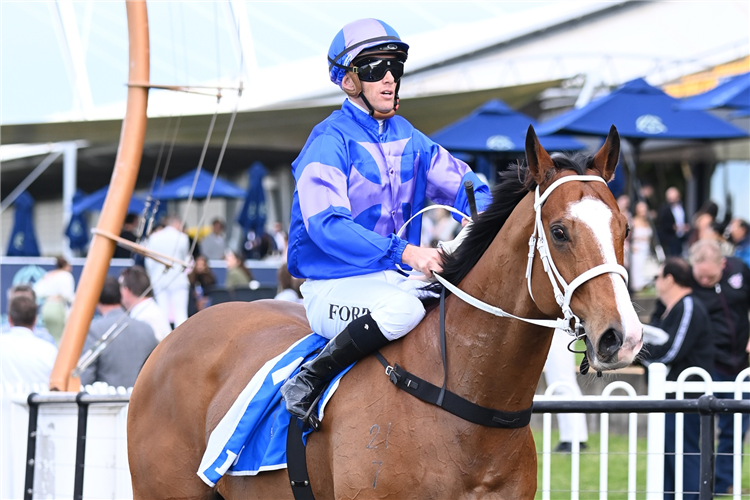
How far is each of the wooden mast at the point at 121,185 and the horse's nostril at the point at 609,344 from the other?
12.8ft

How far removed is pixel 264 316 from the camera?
396 centimetres

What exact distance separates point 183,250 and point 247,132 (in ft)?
29.3

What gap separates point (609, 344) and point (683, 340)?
12.7 ft

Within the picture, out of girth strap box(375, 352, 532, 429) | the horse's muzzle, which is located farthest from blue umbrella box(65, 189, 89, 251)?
the horse's muzzle

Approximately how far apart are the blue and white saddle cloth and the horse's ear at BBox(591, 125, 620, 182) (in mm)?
1211

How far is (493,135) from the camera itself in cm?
1118

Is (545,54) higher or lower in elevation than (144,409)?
higher

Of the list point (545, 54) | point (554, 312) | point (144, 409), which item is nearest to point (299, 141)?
point (545, 54)

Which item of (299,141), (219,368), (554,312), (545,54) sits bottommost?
(219,368)

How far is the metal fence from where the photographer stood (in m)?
4.84

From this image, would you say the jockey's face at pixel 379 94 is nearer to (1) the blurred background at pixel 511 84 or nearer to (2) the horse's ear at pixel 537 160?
(2) the horse's ear at pixel 537 160

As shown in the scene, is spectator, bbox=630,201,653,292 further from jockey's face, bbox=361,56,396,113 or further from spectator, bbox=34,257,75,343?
jockey's face, bbox=361,56,396,113

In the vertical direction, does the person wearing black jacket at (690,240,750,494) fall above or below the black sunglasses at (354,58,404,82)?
below

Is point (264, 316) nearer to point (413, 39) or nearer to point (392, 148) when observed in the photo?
point (392, 148)
